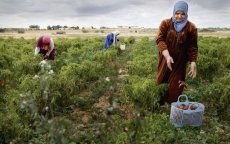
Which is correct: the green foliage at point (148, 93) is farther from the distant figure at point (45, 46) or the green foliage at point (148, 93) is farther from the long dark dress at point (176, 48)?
the distant figure at point (45, 46)

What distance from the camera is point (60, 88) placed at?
502cm

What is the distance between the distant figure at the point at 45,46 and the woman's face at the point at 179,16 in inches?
151

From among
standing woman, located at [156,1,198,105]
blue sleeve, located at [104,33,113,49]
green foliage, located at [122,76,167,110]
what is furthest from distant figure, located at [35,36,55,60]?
blue sleeve, located at [104,33,113,49]

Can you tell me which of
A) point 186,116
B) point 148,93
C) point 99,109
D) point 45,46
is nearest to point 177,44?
point 148,93

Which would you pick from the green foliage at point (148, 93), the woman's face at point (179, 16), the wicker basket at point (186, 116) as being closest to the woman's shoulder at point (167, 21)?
the woman's face at point (179, 16)

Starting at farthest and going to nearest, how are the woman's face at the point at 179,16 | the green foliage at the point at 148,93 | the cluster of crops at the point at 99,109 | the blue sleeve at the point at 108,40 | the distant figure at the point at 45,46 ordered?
the blue sleeve at the point at 108,40 < the distant figure at the point at 45,46 < the green foliage at the point at 148,93 < the woman's face at the point at 179,16 < the cluster of crops at the point at 99,109

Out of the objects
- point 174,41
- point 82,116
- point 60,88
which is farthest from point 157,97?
point 60,88

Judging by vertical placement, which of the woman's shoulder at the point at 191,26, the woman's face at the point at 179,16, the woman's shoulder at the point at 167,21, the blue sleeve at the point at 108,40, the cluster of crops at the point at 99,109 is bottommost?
the cluster of crops at the point at 99,109

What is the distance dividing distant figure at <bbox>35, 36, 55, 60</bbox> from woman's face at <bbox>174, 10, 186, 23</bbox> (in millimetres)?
3834

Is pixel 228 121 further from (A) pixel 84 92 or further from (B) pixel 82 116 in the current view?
(A) pixel 84 92

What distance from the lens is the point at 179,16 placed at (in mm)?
4652

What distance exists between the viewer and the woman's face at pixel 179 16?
4.66 m

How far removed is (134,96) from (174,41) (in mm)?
1143

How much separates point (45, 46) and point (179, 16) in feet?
13.3
